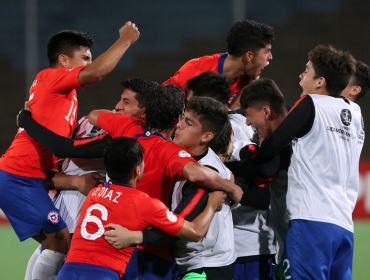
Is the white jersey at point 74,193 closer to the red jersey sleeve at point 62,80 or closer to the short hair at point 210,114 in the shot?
the red jersey sleeve at point 62,80

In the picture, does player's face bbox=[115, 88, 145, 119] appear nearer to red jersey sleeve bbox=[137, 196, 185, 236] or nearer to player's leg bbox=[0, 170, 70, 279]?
player's leg bbox=[0, 170, 70, 279]

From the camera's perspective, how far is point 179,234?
263cm

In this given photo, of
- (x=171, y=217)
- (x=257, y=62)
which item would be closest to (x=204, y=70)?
(x=257, y=62)

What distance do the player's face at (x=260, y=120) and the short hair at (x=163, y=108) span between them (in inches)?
19.7

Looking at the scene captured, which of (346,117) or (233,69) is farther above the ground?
(233,69)

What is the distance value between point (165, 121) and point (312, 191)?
3.41ft

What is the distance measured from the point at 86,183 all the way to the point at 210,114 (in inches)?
51.5

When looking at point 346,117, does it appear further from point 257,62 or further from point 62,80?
point 62,80

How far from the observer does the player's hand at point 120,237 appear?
2.56 m

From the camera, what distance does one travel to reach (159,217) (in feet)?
8.59

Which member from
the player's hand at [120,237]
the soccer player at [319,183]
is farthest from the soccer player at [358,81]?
the player's hand at [120,237]

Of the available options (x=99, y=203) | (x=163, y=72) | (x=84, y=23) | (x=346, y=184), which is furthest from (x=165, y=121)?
(x=84, y=23)

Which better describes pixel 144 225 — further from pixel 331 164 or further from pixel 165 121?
pixel 331 164

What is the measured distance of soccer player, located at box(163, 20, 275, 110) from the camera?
4.41 metres
